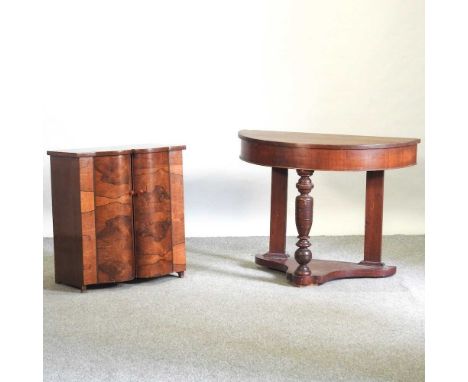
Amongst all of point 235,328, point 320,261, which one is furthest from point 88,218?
point 320,261

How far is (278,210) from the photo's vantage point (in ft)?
15.9

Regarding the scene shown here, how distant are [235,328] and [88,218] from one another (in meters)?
1.03

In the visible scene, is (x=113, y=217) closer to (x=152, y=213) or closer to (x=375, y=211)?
(x=152, y=213)

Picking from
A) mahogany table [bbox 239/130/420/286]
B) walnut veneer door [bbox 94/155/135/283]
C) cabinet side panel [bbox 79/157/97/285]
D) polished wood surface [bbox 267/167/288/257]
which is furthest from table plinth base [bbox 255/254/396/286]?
cabinet side panel [bbox 79/157/97/285]

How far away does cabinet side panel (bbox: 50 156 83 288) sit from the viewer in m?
4.11

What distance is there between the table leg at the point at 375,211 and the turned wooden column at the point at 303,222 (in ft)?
1.45

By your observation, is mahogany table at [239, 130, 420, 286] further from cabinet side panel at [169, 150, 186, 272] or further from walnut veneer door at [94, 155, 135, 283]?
walnut veneer door at [94, 155, 135, 283]

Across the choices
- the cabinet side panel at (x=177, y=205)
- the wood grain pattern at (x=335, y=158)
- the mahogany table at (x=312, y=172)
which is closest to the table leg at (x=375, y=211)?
the mahogany table at (x=312, y=172)

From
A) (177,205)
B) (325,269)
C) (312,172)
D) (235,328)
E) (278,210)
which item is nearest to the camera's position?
(235,328)

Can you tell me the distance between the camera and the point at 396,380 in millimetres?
2838

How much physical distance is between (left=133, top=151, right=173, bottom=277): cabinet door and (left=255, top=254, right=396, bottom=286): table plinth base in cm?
66

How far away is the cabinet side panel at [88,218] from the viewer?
4.07 meters

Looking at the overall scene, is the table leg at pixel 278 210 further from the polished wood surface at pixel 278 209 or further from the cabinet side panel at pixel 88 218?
the cabinet side panel at pixel 88 218

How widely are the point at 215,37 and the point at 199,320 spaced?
2.60 m
